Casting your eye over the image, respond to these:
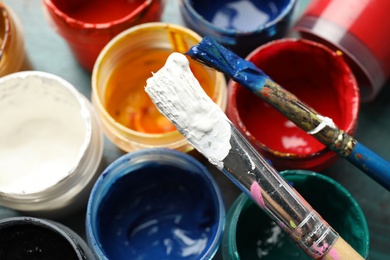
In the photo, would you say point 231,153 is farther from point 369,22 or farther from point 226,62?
point 369,22

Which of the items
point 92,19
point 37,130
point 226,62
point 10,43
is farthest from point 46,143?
point 226,62

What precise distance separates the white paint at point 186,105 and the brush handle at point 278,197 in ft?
0.13

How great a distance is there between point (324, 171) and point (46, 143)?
58 cm

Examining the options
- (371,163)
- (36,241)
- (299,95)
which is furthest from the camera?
(299,95)

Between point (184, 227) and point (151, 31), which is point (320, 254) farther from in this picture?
point (151, 31)

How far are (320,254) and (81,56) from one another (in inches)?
27.1

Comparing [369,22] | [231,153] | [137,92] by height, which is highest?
[369,22]

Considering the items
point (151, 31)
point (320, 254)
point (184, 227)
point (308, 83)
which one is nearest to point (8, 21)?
point (151, 31)

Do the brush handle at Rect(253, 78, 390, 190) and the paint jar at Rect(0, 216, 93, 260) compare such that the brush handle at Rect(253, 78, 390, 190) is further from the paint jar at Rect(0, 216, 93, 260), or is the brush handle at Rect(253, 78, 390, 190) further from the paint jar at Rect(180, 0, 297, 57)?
the paint jar at Rect(0, 216, 93, 260)

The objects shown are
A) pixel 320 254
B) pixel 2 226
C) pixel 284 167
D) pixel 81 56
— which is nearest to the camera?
pixel 320 254

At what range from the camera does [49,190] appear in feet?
3.58

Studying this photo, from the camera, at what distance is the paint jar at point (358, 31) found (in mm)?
1231

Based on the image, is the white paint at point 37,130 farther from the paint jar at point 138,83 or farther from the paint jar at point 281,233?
the paint jar at point 281,233

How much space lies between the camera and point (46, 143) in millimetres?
1252
